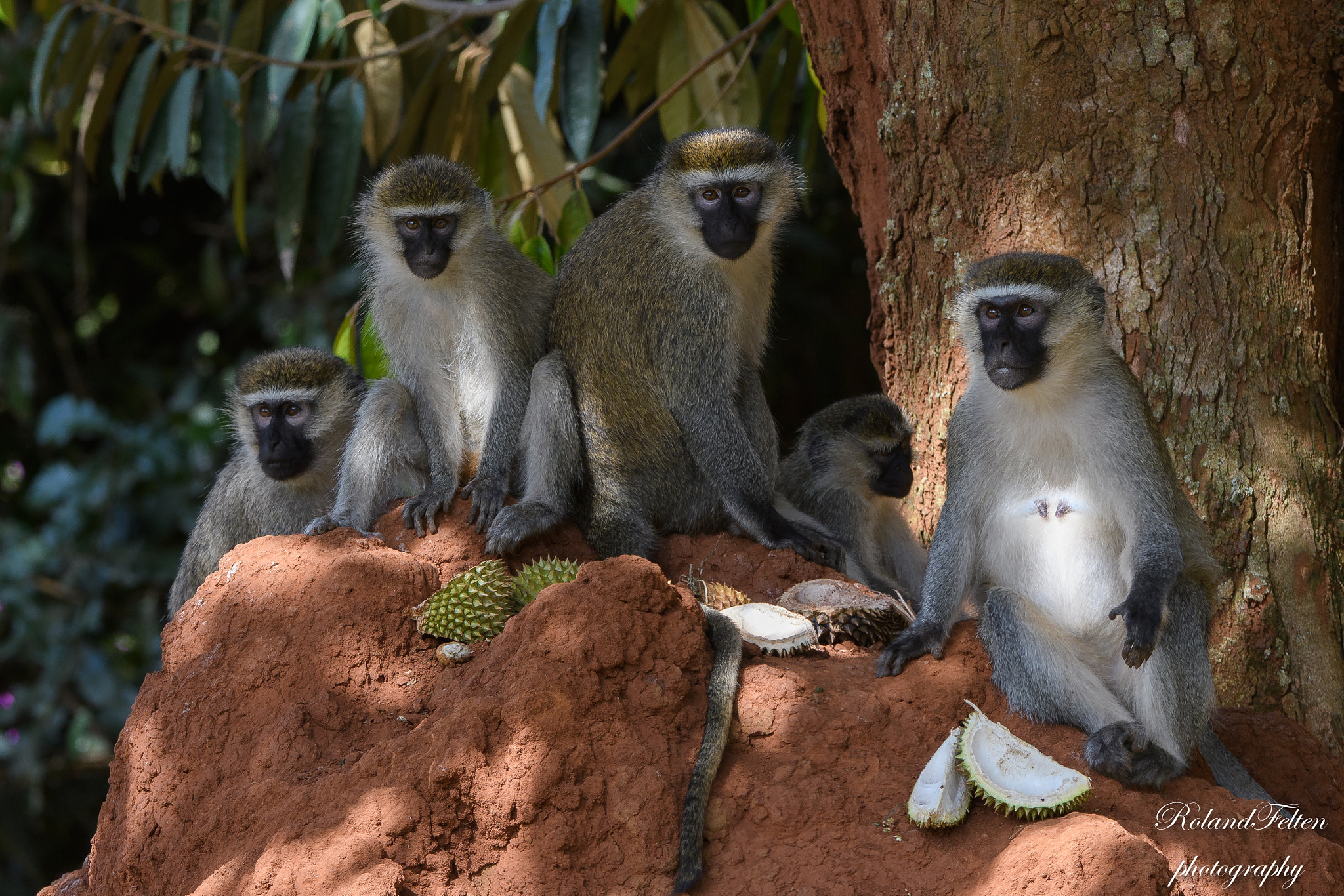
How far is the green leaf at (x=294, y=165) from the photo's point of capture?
607cm

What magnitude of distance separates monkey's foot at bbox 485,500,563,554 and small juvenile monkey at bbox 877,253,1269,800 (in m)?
1.37

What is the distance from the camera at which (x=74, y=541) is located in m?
7.26

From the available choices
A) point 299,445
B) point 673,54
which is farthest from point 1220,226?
point 299,445

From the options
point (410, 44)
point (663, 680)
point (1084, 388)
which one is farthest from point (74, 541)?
point (1084, 388)

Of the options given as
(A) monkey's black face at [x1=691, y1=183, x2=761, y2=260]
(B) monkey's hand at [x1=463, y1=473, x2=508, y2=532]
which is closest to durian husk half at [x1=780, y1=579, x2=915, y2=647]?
(B) monkey's hand at [x1=463, y1=473, x2=508, y2=532]

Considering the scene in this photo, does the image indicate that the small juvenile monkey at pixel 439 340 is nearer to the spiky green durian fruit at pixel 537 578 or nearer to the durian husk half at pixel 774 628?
the spiky green durian fruit at pixel 537 578

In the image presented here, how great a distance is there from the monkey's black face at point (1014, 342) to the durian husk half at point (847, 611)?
817 millimetres

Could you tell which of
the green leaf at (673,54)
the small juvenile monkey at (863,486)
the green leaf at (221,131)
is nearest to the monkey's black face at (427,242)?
the green leaf at (221,131)

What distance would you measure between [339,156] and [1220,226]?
3.98m

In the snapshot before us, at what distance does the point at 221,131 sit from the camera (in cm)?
591

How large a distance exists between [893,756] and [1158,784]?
668mm

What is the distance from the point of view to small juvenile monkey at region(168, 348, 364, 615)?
496 cm

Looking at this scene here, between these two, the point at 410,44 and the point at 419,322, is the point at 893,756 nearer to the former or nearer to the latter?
the point at 419,322

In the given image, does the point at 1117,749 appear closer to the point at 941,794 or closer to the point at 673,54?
the point at 941,794
